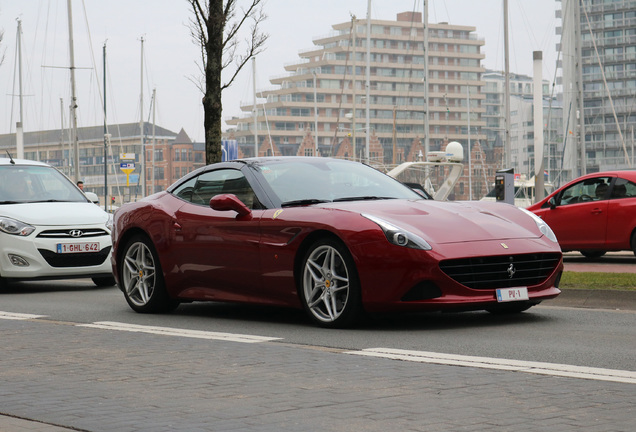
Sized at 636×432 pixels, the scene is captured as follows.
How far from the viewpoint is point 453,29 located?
554 ft

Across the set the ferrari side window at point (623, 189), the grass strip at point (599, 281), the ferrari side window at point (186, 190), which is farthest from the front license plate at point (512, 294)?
the ferrari side window at point (623, 189)

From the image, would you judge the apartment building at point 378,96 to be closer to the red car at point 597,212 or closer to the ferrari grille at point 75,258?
the red car at point 597,212

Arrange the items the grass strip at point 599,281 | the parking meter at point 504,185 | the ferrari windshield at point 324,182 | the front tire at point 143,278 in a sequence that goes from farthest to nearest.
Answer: the parking meter at point 504,185
the grass strip at point 599,281
the front tire at point 143,278
the ferrari windshield at point 324,182

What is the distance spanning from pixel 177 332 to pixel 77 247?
5518 millimetres

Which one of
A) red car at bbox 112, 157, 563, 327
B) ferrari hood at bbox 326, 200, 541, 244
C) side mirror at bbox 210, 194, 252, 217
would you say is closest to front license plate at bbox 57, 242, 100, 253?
red car at bbox 112, 157, 563, 327

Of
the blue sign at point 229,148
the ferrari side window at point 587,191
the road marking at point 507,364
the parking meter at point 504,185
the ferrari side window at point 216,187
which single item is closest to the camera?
the road marking at point 507,364

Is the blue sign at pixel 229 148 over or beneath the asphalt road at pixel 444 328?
over

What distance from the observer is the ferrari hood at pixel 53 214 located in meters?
13.7

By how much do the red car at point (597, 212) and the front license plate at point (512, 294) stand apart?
9074mm

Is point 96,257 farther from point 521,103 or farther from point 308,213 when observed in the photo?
point 521,103

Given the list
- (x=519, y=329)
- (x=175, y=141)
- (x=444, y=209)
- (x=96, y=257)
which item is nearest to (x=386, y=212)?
(x=444, y=209)

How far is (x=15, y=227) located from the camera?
13.6 m

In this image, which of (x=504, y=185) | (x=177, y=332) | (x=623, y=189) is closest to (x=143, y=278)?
(x=177, y=332)

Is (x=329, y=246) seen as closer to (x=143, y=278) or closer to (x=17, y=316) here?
(x=143, y=278)
